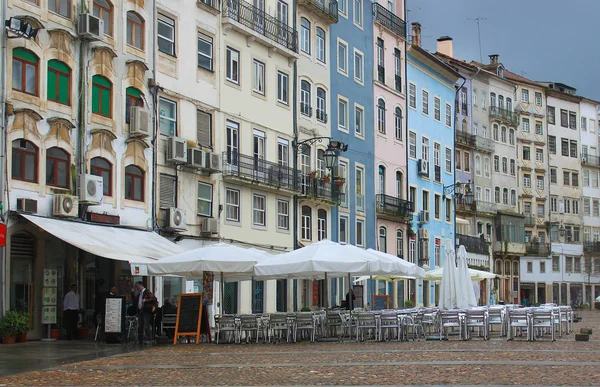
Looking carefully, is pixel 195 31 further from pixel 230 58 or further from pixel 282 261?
pixel 282 261

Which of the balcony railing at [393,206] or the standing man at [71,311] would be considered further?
the balcony railing at [393,206]

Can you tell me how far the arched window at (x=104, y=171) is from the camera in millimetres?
29906

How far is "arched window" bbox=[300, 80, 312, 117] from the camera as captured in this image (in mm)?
43062

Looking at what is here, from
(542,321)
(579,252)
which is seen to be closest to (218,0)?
(542,321)

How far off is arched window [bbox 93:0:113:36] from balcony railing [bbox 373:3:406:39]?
22.9 meters

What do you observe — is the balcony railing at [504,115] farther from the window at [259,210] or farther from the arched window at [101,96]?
the arched window at [101,96]

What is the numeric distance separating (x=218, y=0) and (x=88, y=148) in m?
9.80

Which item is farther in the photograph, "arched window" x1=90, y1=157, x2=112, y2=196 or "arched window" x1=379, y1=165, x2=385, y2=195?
"arched window" x1=379, y1=165, x2=385, y2=195

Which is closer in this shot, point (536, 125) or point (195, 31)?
point (195, 31)

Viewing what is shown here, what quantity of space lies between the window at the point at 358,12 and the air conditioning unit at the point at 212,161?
16642mm

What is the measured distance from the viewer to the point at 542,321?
2544 cm

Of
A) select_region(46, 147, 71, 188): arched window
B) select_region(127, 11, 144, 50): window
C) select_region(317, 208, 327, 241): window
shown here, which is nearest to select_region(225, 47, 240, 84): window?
select_region(127, 11, 144, 50): window

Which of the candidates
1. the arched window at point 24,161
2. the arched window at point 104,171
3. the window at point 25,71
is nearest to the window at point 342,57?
the arched window at point 104,171

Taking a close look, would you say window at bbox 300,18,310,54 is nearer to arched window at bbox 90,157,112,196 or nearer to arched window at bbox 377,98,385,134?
arched window at bbox 377,98,385,134
